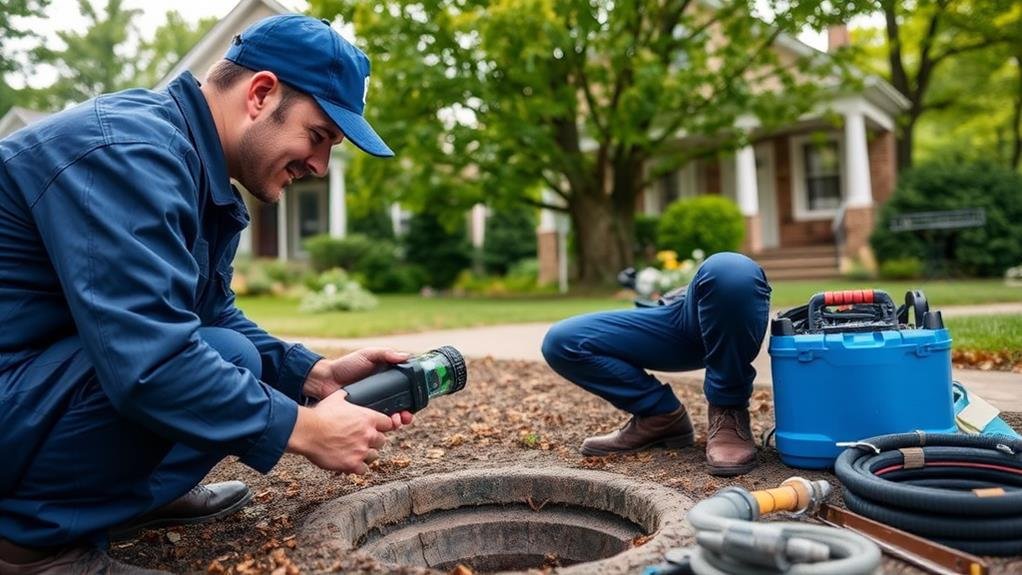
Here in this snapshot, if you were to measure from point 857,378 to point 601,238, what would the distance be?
1165 centimetres

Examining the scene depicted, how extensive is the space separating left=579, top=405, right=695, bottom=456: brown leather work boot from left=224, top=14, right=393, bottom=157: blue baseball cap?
1510 millimetres

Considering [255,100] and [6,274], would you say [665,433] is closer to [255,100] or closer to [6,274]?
[255,100]

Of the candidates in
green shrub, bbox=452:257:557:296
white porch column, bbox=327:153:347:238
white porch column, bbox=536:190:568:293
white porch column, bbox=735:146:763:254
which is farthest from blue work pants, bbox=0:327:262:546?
white porch column, bbox=327:153:347:238

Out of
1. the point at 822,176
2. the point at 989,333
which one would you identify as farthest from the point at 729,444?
the point at 822,176

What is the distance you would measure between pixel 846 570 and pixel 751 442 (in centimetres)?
131

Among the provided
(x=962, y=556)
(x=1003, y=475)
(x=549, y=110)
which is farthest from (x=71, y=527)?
(x=549, y=110)

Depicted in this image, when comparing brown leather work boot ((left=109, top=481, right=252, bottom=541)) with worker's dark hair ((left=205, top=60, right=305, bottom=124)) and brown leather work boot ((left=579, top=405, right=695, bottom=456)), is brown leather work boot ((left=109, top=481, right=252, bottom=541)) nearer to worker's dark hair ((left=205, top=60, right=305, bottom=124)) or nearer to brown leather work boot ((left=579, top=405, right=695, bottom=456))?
worker's dark hair ((left=205, top=60, right=305, bottom=124))

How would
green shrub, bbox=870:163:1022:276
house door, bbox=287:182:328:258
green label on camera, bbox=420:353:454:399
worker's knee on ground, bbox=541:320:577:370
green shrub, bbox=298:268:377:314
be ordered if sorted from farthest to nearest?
1. house door, bbox=287:182:328:258
2. green shrub, bbox=870:163:1022:276
3. green shrub, bbox=298:268:377:314
4. worker's knee on ground, bbox=541:320:577:370
5. green label on camera, bbox=420:353:454:399

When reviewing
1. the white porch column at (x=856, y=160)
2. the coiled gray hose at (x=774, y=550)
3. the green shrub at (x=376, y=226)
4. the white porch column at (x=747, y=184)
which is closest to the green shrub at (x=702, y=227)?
the white porch column at (x=747, y=184)

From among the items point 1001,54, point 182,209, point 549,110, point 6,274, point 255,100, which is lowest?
point 6,274

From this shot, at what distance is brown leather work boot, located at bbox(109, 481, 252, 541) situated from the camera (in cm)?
231

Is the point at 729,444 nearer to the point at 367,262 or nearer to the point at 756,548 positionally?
the point at 756,548

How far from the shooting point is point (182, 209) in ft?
5.39

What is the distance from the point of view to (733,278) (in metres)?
2.41
